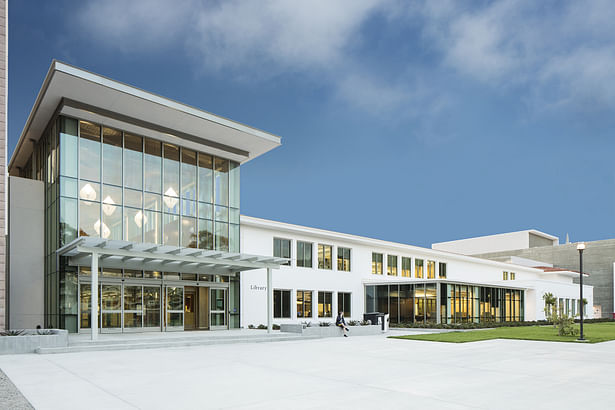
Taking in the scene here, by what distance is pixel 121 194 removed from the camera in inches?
973

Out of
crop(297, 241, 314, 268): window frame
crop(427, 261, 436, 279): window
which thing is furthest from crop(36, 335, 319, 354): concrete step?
crop(427, 261, 436, 279): window

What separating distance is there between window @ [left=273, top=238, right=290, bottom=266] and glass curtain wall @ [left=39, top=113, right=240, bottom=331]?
4.29 metres

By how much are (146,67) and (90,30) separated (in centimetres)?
1865

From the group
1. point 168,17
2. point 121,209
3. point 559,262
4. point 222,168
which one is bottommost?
point 559,262

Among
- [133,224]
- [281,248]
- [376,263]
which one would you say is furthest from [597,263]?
[133,224]

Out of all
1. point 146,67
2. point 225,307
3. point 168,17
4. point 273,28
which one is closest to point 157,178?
point 225,307

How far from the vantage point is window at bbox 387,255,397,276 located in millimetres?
41000

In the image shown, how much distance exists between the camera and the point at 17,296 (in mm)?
23312

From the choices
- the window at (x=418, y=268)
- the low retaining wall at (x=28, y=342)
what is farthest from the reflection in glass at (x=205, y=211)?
the window at (x=418, y=268)

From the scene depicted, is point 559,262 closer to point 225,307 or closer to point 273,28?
point 225,307

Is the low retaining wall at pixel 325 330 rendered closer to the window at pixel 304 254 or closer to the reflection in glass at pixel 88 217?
the window at pixel 304 254

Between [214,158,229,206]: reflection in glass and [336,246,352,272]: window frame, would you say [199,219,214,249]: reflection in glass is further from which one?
[336,246,352,272]: window frame

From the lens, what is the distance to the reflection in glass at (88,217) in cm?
2324

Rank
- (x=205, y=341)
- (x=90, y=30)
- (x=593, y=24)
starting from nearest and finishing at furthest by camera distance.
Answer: (x=205, y=341), (x=593, y=24), (x=90, y=30)
